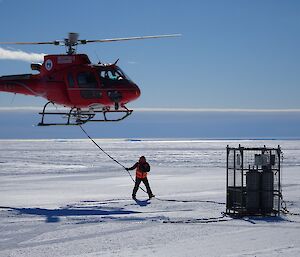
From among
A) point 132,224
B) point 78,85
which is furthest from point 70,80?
point 132,224

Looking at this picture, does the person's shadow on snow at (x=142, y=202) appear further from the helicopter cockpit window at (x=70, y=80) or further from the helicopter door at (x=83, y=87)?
the helicopter cockpit window at (x=70, y=80)

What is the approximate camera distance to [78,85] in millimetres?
19250

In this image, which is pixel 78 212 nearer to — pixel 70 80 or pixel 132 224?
pixel 132 224

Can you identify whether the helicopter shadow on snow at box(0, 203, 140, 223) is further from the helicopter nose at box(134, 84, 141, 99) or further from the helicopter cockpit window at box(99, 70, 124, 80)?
the helicopter cockpit window at box(99, 70, 124, 80)

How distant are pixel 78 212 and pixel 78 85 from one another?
14.6 feet

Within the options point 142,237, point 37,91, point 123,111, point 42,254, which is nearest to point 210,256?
point 142,237

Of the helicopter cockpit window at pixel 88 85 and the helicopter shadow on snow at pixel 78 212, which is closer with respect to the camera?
the helicopter shadow on snow at pixel 78 212

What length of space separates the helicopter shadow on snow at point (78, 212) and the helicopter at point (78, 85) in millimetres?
2776

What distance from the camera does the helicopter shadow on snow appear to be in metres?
15.8

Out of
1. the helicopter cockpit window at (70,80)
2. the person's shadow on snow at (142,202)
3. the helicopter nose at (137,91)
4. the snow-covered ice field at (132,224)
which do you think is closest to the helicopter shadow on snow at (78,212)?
the snow-covered ice field at (132,224)

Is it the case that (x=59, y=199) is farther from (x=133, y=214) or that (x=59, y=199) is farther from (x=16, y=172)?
(x=16, y=172)

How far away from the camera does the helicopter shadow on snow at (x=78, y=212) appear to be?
51.9 feet

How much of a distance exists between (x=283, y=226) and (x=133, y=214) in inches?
168

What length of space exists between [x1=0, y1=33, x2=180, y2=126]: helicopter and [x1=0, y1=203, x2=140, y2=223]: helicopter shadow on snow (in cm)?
278
